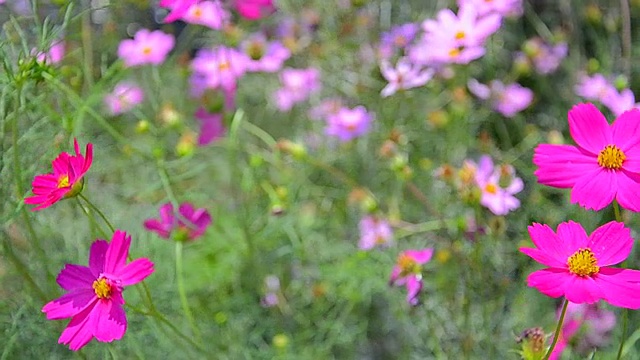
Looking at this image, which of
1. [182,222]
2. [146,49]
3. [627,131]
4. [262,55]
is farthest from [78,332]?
[146,49]

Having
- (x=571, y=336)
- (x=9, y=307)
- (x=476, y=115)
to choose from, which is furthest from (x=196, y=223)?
(x=476, y=115)

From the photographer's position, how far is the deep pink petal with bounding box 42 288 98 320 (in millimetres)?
489

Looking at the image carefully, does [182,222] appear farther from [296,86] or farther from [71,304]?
[296,86]

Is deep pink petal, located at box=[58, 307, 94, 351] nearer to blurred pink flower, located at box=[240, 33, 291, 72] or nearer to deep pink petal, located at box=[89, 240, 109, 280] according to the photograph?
deep pink petal, located at box=[89, 240, 109, 280]

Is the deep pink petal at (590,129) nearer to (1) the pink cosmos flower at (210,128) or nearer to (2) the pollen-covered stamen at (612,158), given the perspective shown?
(2) the pollen-covered stamen at (612,158)

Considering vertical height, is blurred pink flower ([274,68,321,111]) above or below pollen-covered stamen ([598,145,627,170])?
below

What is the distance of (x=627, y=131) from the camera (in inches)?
19.1

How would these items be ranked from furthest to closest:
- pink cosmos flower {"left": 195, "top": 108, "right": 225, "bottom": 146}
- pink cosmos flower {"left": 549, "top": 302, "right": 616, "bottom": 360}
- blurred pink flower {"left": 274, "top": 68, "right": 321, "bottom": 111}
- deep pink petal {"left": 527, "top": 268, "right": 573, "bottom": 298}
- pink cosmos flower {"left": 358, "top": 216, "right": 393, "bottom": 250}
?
blurred pink flower {"left": 274, "top": 68, "right": 321, "bottom": 111}
pink cosmos flower {"left": 195, "top": 108, "right": 225, "bottom": 146}
pink cosmos flower {"left": 358, "top": 216, "right": 393, "bottom": 250}
pink cosmos flower {"left": 549, "top": 302, "right": 616, "bottom": 360}
deep pink petal {"left": 527, "top": 268, "right": 573, "bottom": 298}

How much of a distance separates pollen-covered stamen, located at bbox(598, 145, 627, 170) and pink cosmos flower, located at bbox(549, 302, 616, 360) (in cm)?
31

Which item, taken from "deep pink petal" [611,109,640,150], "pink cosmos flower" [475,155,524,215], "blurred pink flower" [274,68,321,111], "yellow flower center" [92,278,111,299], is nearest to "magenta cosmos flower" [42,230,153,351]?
"yellow flower center" [92,278,111,299]

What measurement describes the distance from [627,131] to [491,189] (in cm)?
35

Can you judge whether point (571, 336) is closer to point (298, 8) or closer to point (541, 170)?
point (541, 170)

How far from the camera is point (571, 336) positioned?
28.6 inches

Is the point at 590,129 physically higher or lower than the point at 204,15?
higher
